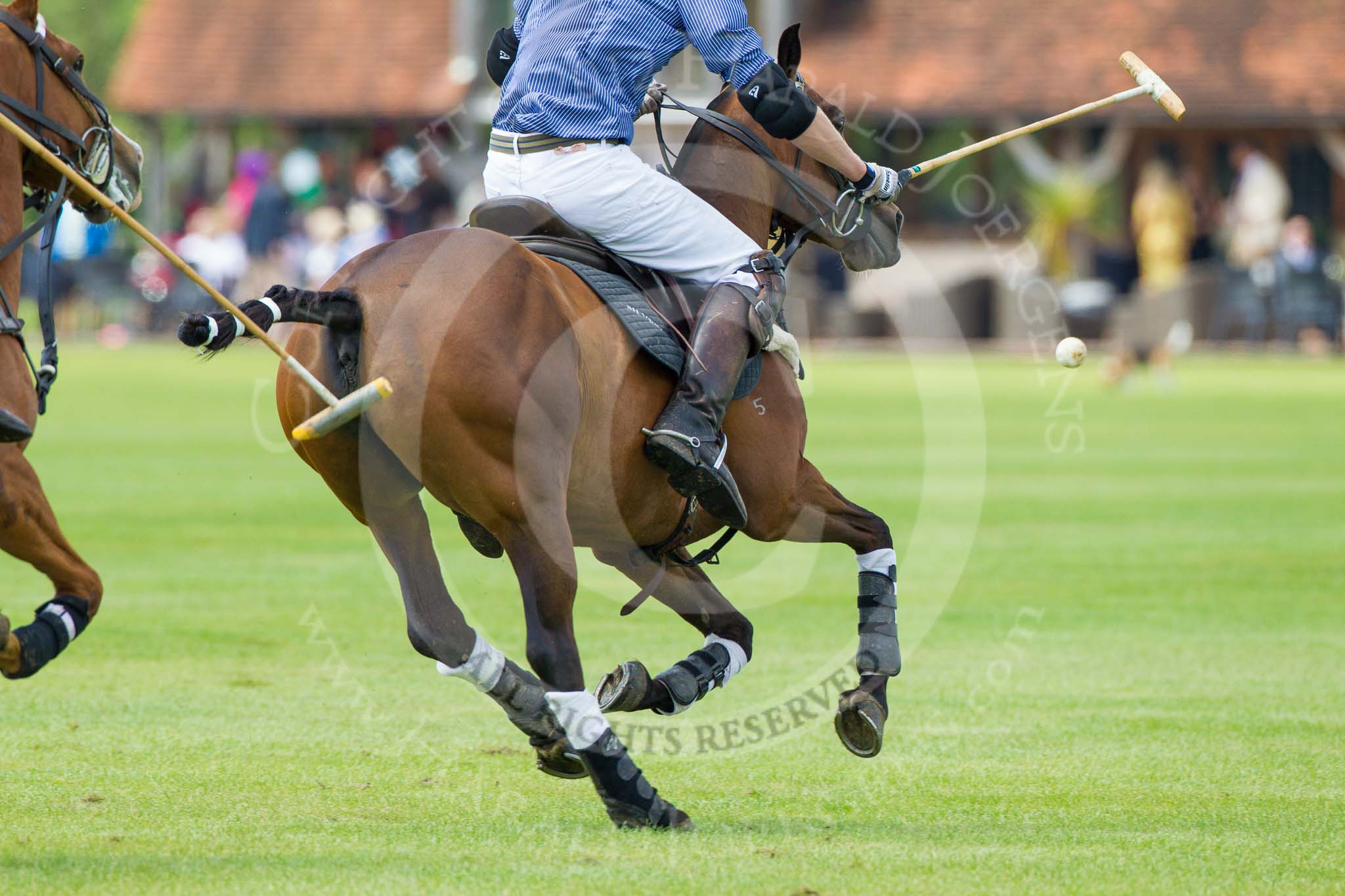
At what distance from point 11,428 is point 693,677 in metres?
2.51

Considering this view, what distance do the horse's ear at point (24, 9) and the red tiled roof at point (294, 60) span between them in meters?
29.2

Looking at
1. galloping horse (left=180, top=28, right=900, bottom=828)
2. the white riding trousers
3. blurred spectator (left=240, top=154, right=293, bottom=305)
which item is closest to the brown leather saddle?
the white riding trousers

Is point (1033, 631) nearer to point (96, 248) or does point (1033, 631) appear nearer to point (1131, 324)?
point (1131, 324)

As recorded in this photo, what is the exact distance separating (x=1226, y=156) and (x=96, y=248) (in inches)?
778

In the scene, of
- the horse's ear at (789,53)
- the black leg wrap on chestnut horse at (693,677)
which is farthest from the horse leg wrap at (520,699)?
the horse's ear at (789,53)

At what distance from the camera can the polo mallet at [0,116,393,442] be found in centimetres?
543

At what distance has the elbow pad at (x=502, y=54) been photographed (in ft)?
23.1

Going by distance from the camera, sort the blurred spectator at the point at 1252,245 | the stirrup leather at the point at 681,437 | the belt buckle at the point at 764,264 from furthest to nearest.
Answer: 1. the blurred spectator at the point at 1252,245
2. the belt buckle at the point at 764,264
3. the stirrup leather at the point at 681,437

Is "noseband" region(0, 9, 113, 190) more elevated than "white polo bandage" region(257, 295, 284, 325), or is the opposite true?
"noseband" region(0, 9, 113, 190)

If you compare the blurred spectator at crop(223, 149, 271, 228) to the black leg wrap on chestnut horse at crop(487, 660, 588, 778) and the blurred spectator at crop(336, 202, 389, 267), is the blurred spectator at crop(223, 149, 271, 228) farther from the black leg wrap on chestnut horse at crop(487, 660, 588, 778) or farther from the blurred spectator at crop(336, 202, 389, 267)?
the black leg wrap on chestnut horse at crop(487, 660, 588, 778)


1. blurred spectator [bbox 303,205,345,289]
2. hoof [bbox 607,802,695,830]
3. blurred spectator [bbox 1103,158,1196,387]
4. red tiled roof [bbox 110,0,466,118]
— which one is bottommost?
blurred spectator [bbox 303,205,345,289]

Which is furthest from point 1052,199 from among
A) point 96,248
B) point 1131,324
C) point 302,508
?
point 302,508

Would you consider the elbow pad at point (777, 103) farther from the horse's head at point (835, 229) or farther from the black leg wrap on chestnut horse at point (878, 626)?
the black leg wrap on chestnut horse at point (878, 626)

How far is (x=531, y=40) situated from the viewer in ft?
21.1
